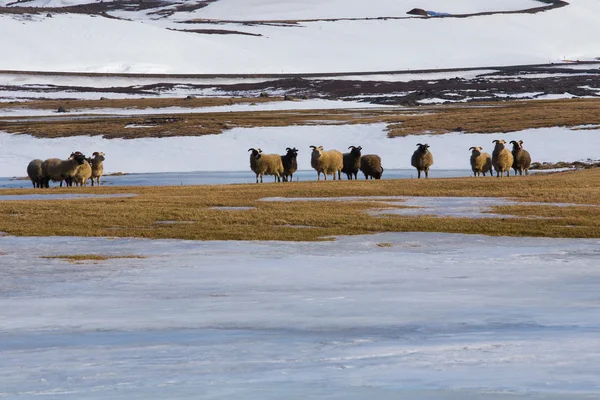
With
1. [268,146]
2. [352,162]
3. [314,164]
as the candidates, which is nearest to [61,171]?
[314,164]

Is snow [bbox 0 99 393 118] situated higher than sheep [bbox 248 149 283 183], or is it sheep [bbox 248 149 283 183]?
snow [bbox 0 99 393 118]

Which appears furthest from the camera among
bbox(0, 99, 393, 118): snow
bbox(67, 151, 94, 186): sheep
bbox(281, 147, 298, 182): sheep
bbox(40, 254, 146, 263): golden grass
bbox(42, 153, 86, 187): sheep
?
bbox(0, 99, 393, 118): snow

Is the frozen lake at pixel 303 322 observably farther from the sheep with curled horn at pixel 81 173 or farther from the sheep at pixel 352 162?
the sheep at pixel 352 162

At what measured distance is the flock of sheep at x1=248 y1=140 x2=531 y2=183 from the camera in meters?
41.4

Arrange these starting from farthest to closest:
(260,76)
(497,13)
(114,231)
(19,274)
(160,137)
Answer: (497,13)
(260,76)
(160,137)
(114,231)
(19,274)

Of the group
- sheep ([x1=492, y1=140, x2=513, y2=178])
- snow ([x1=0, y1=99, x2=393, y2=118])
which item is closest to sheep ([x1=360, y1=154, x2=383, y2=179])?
sheep ([x1=492, y1=140, x2=513, y2=178])

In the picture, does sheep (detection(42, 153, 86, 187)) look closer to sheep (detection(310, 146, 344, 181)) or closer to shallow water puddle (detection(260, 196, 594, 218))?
sheep (detection(310, 146, 344, 181))

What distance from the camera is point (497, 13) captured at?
620ft

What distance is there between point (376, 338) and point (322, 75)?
131m

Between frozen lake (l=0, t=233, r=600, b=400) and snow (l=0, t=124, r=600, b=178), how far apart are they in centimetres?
3225

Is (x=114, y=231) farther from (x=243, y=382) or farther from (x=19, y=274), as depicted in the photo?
(x=243, y=382)

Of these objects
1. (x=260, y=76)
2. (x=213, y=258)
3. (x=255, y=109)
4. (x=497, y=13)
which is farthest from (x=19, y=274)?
(x=497, y=13)

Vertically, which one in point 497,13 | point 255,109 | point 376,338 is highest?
point 497,13

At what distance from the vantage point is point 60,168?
40.4 m
